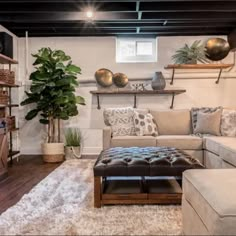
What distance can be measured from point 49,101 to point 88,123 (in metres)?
1.07

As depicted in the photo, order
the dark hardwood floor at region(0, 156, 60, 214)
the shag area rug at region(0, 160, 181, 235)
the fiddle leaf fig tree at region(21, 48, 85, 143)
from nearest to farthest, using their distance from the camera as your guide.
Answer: the shag area rug at region(0, 160, 181, 235), the dark hardwood floor at region(0, 156, 60, 214), the fiddle leaf fig tree at region(21, 48, 85, 143)

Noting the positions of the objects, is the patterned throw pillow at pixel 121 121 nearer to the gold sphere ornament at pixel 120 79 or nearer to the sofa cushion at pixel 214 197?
the gold sphere ornament at pixel 120 79

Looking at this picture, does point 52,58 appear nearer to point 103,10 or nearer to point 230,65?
point 103,10

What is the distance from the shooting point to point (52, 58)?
522cm

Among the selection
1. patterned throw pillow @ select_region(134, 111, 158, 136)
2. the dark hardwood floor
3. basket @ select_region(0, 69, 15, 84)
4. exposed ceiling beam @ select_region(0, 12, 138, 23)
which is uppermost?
exposed ceiling beam @ select_region(0, 12, 138, 23)

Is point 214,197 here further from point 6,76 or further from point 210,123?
point 6,76

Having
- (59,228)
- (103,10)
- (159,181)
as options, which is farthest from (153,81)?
(59,228)

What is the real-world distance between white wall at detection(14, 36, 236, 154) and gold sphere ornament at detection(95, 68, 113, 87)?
23 centimetres

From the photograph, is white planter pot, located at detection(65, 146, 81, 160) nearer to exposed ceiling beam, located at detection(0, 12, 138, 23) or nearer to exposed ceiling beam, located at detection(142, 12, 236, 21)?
exposed ceiling beam, located at detection(0, 12, 138, 23)

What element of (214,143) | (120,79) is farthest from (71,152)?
(214,143)

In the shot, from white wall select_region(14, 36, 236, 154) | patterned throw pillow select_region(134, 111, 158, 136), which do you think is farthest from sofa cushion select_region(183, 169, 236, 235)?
white wall select_region(14, 36, 236, 154)

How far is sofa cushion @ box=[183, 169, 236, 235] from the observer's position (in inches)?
55.5

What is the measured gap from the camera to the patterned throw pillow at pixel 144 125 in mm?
4555

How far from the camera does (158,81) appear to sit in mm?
5645
